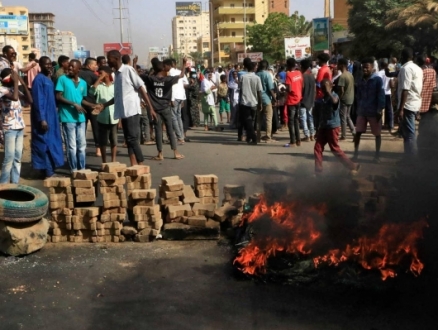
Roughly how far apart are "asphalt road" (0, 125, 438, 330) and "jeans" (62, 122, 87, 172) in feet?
10.5

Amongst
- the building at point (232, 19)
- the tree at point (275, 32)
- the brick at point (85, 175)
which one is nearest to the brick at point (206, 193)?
the brick at point (85, 175)

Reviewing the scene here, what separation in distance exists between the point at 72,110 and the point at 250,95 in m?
4.80

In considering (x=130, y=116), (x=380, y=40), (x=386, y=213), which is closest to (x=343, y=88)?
(x=130, y=116)

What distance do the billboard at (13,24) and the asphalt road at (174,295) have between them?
4790 cm

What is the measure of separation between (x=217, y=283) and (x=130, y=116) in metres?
4.38

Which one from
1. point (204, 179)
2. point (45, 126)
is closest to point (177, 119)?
point (45, 126)

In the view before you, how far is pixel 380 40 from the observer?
37.5 meters

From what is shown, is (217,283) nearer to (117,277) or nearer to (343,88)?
(117,277)

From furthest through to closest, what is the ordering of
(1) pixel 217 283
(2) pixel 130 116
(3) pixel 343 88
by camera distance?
(3) pixel 343 88 → (2) pixel 130 116 → (1) pixel 217 283

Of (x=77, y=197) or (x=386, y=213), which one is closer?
(x=386, y=213)

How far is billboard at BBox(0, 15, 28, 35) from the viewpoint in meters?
49.0

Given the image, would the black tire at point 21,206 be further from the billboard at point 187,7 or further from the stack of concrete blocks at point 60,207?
the billboard at point 187,7

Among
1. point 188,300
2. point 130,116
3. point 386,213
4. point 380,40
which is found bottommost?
point 188,300

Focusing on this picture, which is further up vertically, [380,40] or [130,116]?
[380,40]
